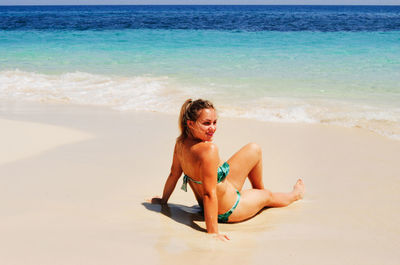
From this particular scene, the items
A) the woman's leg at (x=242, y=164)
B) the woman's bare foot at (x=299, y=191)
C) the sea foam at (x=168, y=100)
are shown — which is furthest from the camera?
the sea foam at (x=168, y=100)

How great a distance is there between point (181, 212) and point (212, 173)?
2.04 feet

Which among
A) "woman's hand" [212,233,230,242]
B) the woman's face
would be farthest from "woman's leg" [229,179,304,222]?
the woman's face

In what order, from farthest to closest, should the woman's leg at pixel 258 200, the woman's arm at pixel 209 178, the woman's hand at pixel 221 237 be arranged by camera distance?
the woman's leg at pixel 258 200 → the woman's arm at pixel 209 178 → the woman's hand at pixel 221 237

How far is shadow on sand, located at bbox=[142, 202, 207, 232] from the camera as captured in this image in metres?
3.03

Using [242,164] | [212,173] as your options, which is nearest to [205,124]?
[212,173]

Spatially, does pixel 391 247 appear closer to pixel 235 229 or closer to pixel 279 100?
pixel 235 229

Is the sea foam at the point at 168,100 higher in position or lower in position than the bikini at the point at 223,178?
lower

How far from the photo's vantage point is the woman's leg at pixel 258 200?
312 centimetres

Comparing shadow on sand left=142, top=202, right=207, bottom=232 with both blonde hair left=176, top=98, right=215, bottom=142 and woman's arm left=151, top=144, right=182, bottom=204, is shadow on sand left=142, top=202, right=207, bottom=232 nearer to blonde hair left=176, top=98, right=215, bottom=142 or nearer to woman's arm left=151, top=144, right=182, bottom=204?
woman's arm left=151, top=144, right=182, bottom=204

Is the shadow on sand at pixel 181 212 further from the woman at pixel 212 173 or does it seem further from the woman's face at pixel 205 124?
the woman's face at pixel 205 124

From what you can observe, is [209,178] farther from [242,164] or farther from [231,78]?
[231,78]

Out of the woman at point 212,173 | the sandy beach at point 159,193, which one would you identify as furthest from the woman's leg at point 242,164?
the sandy beach at point 159,193

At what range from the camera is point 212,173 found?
9.11ft

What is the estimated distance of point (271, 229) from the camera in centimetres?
293
